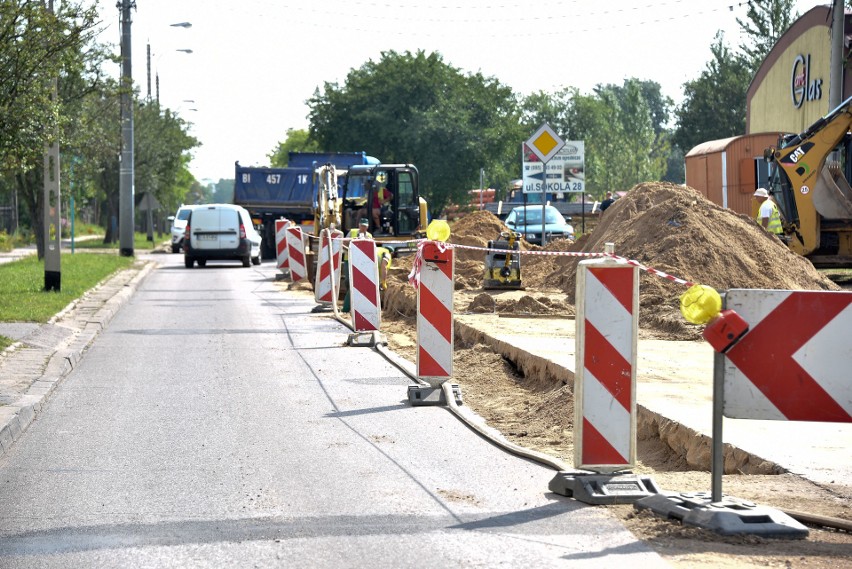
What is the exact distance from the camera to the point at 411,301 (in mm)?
21219

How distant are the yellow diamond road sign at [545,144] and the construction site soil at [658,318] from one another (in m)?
1.86

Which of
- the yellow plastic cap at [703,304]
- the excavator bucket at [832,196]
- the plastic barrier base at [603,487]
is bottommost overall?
the plastic barrier base at [603,487]

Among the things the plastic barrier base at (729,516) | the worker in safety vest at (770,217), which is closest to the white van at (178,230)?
the worker in safety vest at (770,217)

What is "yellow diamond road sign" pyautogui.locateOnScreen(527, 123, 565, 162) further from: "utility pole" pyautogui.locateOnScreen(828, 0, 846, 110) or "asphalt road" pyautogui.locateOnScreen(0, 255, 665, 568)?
"asphalt road" pyautogui.locateOnScreen(0, 255, 665, 568)

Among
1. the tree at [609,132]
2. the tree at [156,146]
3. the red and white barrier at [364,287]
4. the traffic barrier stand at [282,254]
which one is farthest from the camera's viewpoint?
the tree at [609,132]

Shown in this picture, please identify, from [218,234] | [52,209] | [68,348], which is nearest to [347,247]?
[52,209]

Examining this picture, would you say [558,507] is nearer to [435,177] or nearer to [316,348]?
[316,348]

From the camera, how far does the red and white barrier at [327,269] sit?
20.2m

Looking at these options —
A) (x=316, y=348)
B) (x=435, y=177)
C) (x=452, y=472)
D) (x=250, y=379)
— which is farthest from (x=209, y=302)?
(x=435, y=177)

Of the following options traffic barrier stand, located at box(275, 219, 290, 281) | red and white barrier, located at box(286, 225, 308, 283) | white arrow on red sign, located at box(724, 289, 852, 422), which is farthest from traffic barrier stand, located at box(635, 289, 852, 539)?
traffic barrier stand, located at box(275, 219, 290, 281)

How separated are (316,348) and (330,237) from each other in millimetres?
4504

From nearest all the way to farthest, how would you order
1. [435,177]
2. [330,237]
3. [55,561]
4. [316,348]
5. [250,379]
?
[55,561], [250,379], [316,348], [330,237], [435,177]

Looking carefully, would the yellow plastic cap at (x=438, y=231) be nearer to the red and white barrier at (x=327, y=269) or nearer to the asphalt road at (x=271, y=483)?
the asphalt road at (x=271, y=483)

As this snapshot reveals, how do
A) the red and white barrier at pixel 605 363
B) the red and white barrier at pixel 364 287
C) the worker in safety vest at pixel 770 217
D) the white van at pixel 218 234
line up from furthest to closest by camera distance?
the white van at pixel 218 234 → the worker in safety vest at pixel 770 217 → the red and white barrier at pixel 364 287 → the red and white barrier at pixel 605 363
